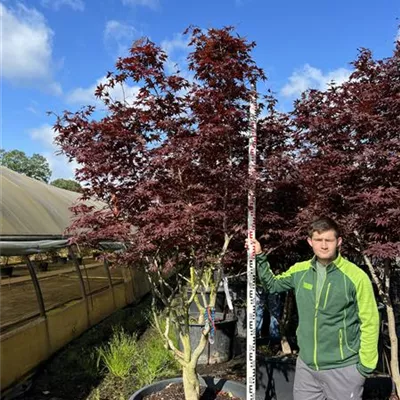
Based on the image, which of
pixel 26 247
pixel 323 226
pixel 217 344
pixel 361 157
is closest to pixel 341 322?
pixel 323 226

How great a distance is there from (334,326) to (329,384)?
0.36 meters

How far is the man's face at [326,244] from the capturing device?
2.77 meters

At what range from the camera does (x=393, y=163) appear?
379 cm

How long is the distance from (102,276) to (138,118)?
25.0 feet

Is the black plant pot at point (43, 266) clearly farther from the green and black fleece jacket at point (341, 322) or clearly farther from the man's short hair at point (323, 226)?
the man's short hair at point (323, 226)

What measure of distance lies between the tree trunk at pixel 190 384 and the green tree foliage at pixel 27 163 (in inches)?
2658

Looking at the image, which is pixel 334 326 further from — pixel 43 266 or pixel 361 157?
pixel 43 266

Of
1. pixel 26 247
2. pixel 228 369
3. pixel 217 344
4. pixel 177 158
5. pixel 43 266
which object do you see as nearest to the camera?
pixel 177 158

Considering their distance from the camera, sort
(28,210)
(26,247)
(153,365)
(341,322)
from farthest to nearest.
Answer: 1. (28,210)
2. (26,247)
3. (153,365)
4. (341,322)

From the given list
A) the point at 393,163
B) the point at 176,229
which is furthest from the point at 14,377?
the point at 393,163

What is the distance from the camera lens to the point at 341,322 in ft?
8.90

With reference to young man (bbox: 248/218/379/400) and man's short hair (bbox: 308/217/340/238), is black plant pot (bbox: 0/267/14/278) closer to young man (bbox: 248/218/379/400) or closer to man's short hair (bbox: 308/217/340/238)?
young man (bbox: 248/218/379/400)

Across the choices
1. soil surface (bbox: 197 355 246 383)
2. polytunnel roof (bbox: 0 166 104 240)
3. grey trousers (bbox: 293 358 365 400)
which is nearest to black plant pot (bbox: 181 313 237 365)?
soil surface (bbox: 197 355 246 383)

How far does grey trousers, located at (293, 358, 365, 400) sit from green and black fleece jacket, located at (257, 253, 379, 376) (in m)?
0.04
